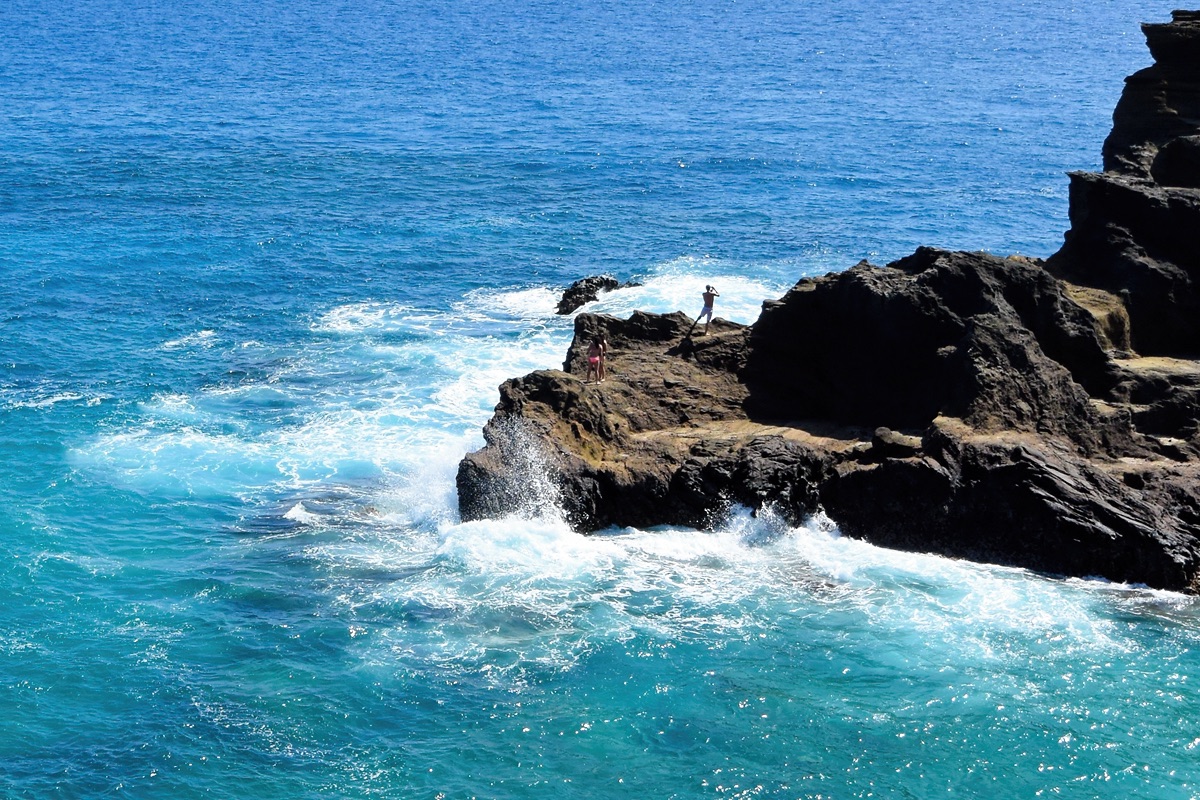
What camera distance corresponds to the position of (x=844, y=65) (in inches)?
4414

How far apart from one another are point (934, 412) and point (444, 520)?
42.5 feet

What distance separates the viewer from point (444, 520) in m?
32.4

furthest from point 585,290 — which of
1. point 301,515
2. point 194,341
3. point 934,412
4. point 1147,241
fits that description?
point 1147,241

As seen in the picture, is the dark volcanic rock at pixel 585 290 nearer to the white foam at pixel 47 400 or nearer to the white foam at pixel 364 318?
the white foam at pixel 364 318

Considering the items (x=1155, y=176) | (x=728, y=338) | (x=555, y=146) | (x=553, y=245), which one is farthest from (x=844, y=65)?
(x=728, y=338)

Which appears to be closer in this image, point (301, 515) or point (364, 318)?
point (301, 515)

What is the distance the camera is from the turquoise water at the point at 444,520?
23.8 meters

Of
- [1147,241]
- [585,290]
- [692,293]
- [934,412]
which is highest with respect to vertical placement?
[1147,241]

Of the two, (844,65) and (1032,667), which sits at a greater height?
(844,65)

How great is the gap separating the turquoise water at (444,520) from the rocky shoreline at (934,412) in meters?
1.00

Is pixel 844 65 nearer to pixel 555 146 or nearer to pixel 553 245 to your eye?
pixel 555 146

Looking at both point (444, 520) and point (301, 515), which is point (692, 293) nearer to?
point (444, 520)

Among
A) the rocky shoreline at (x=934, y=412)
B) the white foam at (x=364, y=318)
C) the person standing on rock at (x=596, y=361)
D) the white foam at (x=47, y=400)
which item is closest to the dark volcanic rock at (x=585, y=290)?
the white foam at (x=364, y=318)

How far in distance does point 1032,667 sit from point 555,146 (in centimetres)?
5780
